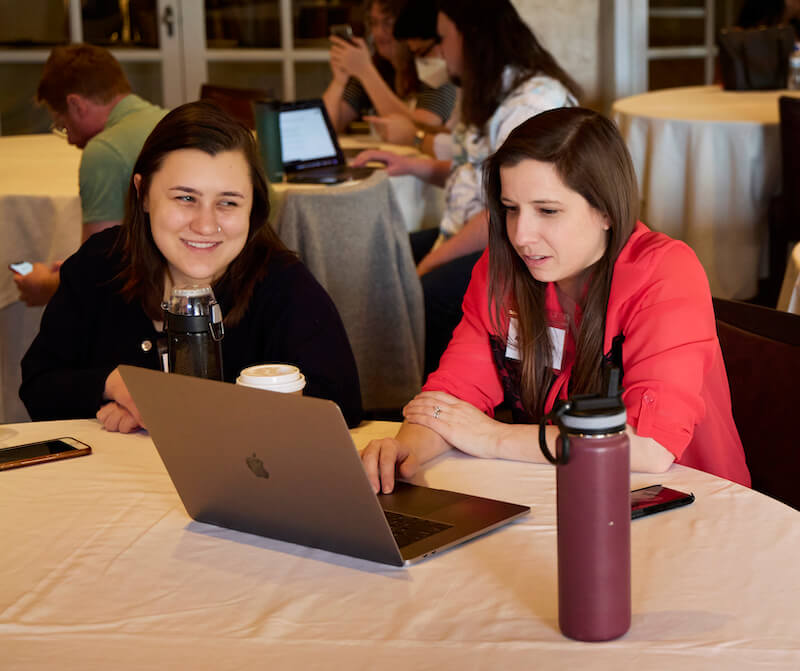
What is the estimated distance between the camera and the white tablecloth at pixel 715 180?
404cm

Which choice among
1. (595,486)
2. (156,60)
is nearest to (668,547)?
(595,486)

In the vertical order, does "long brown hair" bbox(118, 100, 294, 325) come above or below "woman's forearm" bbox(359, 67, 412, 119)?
below

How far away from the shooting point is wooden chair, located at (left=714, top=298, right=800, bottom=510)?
1.52 metres

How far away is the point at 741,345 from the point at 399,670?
3.04ft

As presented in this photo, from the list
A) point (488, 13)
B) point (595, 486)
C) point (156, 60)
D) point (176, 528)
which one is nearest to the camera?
point (595, 486)

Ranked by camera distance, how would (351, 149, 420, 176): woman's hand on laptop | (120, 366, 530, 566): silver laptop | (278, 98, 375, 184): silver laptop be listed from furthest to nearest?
(351, 149, 420, 176): woman's hand on laptop
(278, 98, 375, 184): silver laptop
(120, 366, 530, 566): silver laptop

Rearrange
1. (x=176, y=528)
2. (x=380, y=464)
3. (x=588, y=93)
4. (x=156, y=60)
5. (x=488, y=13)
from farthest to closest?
1. (x=588, y=93)
2. (x=156, y=60)
3. (x=488, y=13)
4. (x=380, y=464)
5. (x=176, y=528)

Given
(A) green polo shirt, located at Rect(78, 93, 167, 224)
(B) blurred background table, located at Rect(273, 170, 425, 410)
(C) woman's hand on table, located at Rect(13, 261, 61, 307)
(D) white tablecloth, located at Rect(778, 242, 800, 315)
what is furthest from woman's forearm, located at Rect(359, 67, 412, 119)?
(D) white tablecloth, located at Rect(778, 242, 800, 315)

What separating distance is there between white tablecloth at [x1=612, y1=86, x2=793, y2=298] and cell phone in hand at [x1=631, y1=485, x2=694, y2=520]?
3.01m

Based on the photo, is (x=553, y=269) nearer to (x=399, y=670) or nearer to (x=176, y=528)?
(x=176, y=528)

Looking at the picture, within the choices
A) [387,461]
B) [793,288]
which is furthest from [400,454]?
[793,288]

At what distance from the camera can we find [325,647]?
92 centimetres

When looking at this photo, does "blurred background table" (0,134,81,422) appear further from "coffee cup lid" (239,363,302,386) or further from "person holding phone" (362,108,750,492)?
"coffee cup lid" (239,363,302,386)

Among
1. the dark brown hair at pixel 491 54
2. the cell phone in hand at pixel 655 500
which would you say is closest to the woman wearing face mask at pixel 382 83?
the dark brown hair at pixel 491 54
